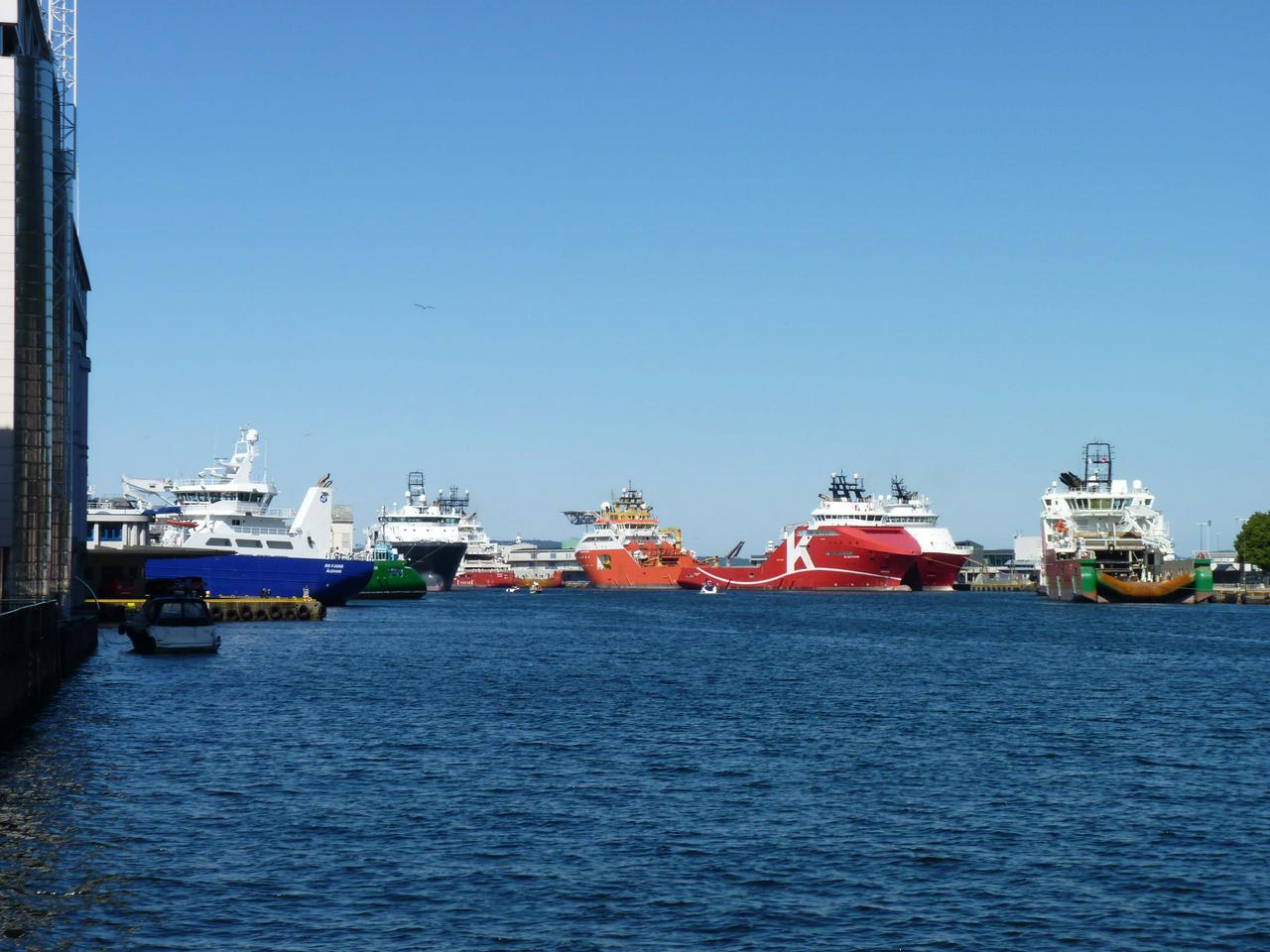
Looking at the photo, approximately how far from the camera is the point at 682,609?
11662 cm

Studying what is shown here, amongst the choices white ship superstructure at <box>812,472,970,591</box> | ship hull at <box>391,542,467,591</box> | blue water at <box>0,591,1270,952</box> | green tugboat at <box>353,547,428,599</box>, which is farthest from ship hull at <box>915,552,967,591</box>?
blue water at <box>0,591,1270,952</box>

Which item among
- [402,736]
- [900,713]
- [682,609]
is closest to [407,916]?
[402,736]

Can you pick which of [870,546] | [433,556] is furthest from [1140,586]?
[433,556]

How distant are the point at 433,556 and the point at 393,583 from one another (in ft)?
123

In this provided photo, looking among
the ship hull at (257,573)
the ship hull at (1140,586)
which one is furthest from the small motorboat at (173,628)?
the ship hull at (1140,586)

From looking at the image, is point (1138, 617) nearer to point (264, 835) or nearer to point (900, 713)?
point (900, 713)

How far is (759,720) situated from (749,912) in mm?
18726

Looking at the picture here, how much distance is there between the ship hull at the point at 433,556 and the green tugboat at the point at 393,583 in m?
31.7

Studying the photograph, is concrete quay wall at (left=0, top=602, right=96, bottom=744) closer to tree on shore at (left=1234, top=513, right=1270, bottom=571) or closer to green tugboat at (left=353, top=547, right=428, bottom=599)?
green tugboat at (left=353, top=547, right=428, bottom=599)

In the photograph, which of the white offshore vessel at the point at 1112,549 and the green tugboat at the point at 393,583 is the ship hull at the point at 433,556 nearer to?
the green tugboat at the point at 393,583

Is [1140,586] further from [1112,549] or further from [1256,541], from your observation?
[1256,541]

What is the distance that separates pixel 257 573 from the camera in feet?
294

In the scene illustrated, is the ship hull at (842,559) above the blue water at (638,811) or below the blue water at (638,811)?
above

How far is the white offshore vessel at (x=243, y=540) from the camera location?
3479 inches
